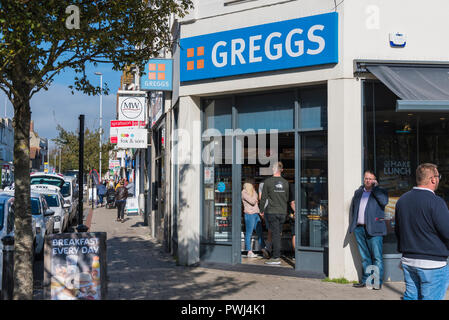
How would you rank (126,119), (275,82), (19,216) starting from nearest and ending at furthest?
(19,216) → (275,82) → (126,119)

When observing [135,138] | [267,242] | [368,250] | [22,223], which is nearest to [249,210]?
[267,242]

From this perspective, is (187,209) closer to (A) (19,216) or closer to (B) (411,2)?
(A) (19,216)

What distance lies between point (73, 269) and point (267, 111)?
530 centimetres

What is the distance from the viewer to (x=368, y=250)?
8.38 metres

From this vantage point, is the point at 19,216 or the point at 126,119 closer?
the point at 19,216

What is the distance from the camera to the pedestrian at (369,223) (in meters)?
8.16

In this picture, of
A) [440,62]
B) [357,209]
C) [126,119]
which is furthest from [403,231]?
[126,119]

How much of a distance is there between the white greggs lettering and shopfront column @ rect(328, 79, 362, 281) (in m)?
0.85

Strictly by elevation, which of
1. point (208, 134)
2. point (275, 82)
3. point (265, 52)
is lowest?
point (208, 134)

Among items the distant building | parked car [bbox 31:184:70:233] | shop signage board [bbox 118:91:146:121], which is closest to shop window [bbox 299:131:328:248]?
parked car [bbox 31:184:70:233]

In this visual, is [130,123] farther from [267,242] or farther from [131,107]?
[267,242]

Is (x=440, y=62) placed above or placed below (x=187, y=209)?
above

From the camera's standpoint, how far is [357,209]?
8359 millimetres

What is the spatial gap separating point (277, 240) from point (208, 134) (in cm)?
265
